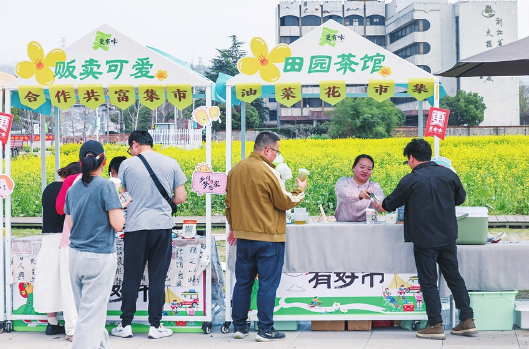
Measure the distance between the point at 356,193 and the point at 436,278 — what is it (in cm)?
117

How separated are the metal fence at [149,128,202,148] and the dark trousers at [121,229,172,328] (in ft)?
68.5

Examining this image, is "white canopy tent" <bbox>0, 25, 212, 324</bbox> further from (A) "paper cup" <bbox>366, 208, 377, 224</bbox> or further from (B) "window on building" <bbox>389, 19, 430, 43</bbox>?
(B) "window on building" <bbox>389, 19, 430, 43</bbox>

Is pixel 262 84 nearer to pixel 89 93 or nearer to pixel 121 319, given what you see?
pixel 89 93

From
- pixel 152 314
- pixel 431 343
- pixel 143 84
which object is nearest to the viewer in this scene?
pixel 431 343

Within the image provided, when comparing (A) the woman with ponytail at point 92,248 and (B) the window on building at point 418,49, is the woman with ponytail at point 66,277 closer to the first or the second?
(A) the woman with ponytail at point 92,248

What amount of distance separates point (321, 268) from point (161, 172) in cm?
163

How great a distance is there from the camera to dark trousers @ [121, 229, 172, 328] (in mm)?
5082

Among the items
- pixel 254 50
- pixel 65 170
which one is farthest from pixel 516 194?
pixel 65 170

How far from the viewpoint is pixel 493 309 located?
521 centimetres

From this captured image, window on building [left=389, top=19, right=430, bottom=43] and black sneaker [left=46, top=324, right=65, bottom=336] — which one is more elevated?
window on building [left=389, top=19, right=430, bottom=43]

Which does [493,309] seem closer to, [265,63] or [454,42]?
[265,63]

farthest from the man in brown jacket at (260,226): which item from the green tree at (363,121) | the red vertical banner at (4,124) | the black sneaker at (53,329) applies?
the green tree at (363,121)

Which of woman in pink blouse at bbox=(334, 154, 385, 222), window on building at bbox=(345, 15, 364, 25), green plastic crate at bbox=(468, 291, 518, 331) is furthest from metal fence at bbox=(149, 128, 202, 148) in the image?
window on building at bbox=(345, 15, 364, 25)

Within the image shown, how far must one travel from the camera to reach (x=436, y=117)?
547 centimetres
